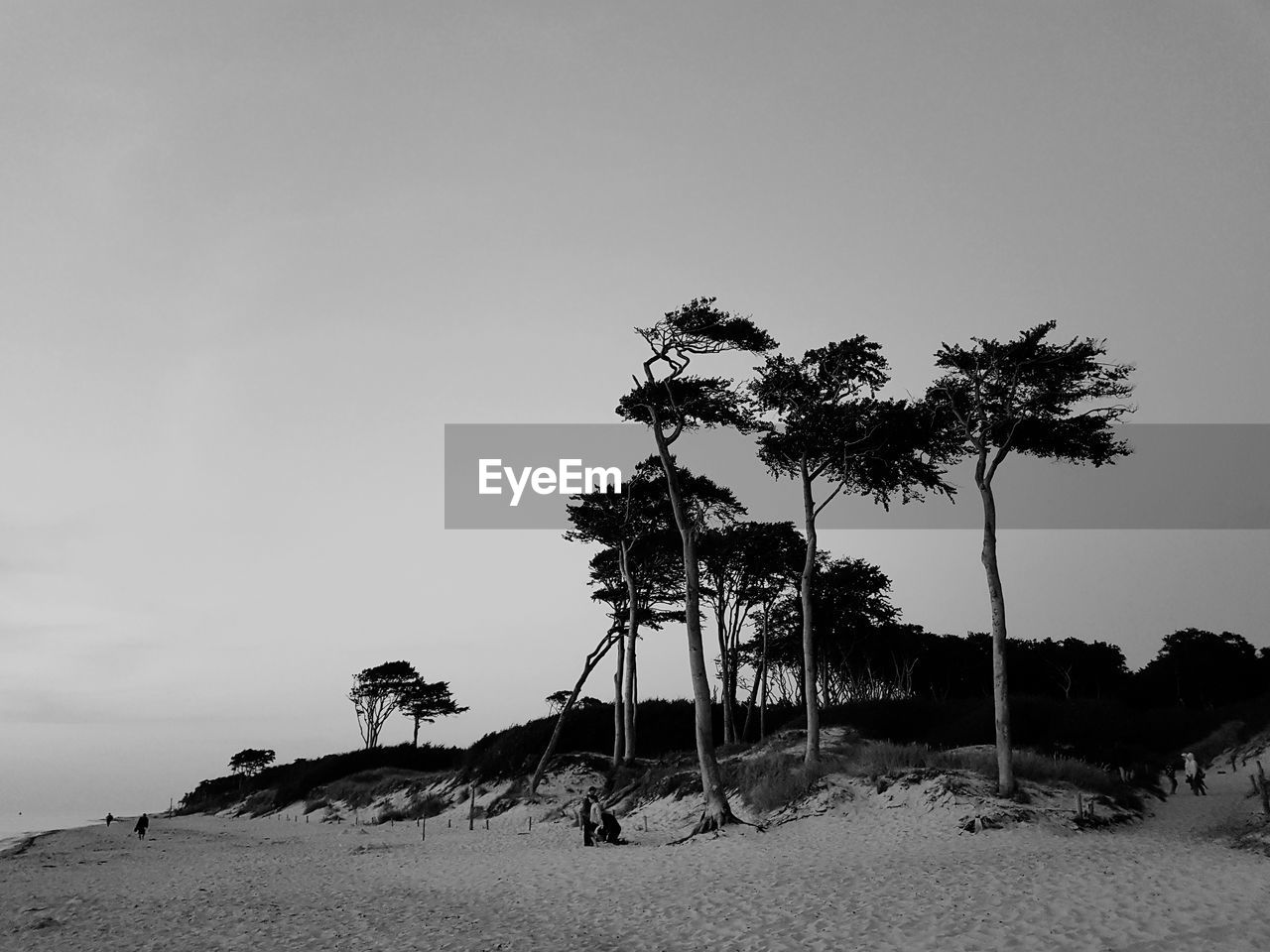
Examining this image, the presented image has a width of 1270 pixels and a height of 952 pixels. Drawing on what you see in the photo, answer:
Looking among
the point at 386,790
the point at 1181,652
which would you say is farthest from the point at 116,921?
the point at 1181,652

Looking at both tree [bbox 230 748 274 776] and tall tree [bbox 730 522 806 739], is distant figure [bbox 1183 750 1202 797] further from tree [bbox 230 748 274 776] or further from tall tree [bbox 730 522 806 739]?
tree [bbox 230 748 274 776]

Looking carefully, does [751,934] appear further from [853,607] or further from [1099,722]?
[853,607]

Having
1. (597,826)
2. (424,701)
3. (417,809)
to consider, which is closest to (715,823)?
(597,826)

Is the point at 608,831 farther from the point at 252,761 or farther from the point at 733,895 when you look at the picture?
the point at 252,761

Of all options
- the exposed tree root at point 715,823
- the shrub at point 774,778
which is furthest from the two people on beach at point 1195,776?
the exposed tree root at point 715,823

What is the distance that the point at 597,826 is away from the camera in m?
21.8

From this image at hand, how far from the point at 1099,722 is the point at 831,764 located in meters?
20.1

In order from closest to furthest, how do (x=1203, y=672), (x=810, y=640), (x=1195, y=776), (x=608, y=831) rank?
(x=608, y=831) < (x=810, y=640) < (x=1195, y=776) < (x=1203, y=672)

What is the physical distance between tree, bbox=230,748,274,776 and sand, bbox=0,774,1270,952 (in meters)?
73.4

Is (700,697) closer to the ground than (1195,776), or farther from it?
farther from it

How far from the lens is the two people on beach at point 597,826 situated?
837 inches

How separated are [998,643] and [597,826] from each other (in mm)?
11610

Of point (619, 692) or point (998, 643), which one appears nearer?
point (998, 643)

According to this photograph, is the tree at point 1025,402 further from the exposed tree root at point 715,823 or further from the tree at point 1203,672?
the tree at point 1203,672
